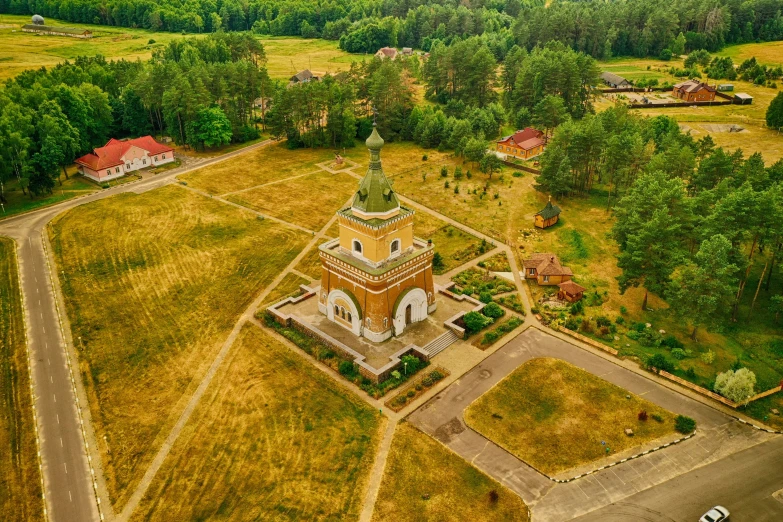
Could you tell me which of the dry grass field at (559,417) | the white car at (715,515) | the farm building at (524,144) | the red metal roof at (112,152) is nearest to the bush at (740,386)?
the dry grass field at (559,417)

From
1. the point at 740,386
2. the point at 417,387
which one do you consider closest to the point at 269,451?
the point at 417,387

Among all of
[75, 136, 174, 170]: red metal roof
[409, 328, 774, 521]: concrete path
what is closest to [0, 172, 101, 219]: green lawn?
[75, 136, 174, 170]: red metal roof

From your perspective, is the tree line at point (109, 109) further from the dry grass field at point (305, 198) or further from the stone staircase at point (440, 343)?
the stone staircase at point (440, 343)

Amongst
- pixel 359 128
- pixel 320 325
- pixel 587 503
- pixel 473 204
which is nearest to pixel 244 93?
pixel 359 128

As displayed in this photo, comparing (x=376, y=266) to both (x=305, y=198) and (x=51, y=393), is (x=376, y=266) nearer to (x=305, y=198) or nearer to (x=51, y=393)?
(x=51, y=393)

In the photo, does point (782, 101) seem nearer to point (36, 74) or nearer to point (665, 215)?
point (665, 215)

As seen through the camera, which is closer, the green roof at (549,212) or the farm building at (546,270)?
the farm building at (546,270)
